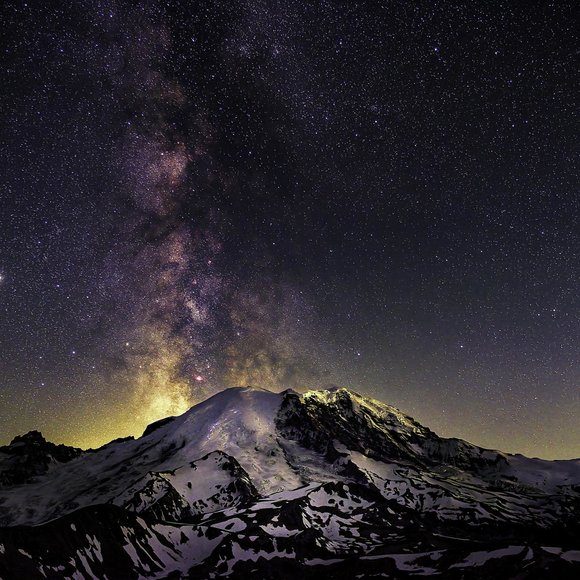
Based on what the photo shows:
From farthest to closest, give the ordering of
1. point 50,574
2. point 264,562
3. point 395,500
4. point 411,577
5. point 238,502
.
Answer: point 395,500 → point 238,502 → point 264,562 → point 411,577 → point 50,574

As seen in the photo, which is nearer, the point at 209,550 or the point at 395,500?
the point at 209,550

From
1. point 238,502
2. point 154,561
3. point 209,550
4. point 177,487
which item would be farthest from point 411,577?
point 177,487

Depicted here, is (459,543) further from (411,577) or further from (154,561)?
(154,561)

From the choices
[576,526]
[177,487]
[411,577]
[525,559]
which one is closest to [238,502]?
[177,487]

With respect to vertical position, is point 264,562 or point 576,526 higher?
point 264,562

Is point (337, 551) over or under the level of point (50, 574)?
under

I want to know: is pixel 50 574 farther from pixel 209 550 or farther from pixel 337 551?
pixel 337 551

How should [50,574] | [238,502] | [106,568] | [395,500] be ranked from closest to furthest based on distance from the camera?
[50,574], [106,568], [238,502], [395,500]

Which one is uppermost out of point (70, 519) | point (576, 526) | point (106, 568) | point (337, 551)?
point (70, 519)

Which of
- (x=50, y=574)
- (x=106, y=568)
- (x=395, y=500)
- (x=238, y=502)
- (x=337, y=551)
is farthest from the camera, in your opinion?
(x=395, y=500)
